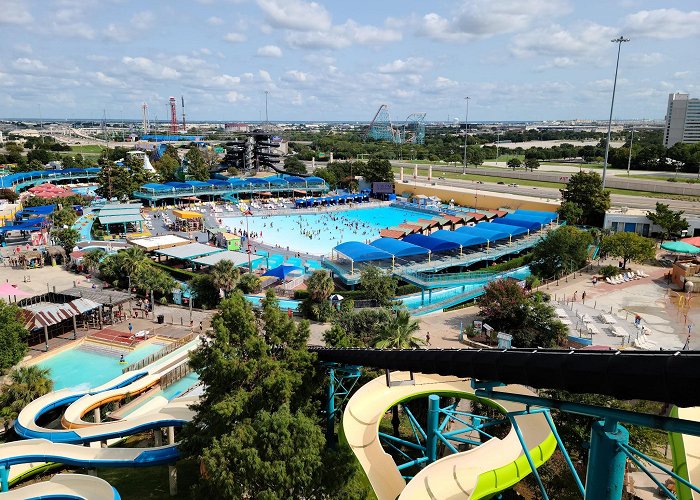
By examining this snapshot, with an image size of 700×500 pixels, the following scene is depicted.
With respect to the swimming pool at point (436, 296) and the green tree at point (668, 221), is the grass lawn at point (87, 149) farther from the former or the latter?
the green tree at point (668, 221)

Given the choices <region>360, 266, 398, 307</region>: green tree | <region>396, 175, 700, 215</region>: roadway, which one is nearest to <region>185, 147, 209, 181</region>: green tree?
<region>396, 175, 700, 215</region>: roadway

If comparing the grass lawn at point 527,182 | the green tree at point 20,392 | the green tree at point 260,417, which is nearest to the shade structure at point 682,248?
the grass lawn at point 527,182

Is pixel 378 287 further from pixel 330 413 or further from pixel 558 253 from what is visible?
pixel 330 413

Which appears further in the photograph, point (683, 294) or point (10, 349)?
point (683, 294)

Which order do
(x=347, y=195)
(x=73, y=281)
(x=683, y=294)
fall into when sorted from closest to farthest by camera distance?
(x=683, y=294)
(x=73, y=281)
(x=347, y=195)

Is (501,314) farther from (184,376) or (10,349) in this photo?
(10,349)

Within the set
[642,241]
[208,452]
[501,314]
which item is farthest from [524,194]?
[208,452]
